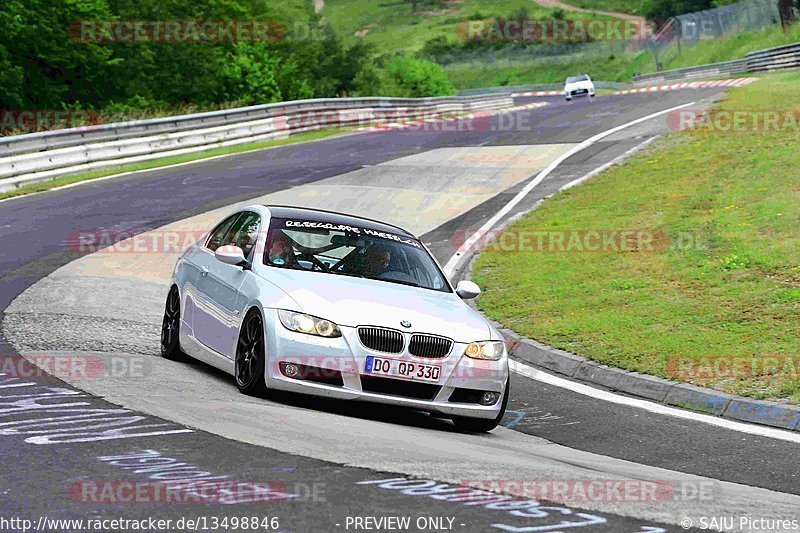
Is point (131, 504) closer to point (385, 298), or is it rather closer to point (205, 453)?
point (205, 453)

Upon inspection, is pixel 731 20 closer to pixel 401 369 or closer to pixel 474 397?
pixel 474 397

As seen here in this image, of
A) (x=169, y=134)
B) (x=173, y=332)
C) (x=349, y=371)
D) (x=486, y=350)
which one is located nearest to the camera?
(x=349, y=371)

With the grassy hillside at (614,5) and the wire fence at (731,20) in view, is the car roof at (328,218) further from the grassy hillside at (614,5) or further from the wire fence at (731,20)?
the grassy hillside at (614,5)

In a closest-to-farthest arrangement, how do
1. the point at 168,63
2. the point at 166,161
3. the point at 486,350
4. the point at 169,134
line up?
the point at 486,350, the point at 166,161, the point at 169,134, the point at 168,63

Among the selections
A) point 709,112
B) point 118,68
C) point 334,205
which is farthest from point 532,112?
point 334,205

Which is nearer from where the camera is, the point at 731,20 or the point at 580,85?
the point at 580,85

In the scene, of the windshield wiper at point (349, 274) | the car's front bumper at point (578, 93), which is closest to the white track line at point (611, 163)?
the windshield wiper at point (349, 274)

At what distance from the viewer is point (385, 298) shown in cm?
905

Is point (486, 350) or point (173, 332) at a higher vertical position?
point (173, 332)

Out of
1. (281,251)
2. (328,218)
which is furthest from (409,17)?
(281,251)

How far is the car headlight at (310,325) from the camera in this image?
8555mm

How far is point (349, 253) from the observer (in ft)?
32.9

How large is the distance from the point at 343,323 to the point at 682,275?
770 centimetres

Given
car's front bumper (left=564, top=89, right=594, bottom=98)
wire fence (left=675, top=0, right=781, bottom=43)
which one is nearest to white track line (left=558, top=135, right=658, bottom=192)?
car's front bumper (left=564, top=89, right=594, bottom=98)
